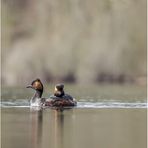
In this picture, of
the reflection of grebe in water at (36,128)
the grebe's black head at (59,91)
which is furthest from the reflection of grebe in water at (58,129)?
the grebe's black head at (59,91)

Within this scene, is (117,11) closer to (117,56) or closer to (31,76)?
(117,56)

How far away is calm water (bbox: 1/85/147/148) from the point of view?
21094mm

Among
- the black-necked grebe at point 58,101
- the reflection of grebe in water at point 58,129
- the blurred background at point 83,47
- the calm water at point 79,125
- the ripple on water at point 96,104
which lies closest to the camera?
the reflection of grebe in water at point 58,129

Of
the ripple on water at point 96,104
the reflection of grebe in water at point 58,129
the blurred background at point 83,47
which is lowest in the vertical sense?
the reflection of grebe in water at point 58,129

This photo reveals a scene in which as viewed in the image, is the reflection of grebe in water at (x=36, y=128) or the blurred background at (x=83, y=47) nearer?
the reflection of grebe in water at (x=36, y=128)

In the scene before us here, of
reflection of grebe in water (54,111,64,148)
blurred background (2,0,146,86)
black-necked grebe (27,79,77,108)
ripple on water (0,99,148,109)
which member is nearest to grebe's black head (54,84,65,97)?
black-necked grebe (27,79,77,108)

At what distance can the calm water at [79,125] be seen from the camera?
21.1 metres

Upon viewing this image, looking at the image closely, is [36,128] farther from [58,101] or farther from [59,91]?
[59,91]

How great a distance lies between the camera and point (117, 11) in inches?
1868

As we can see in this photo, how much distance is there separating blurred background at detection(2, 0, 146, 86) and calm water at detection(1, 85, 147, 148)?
15049mm

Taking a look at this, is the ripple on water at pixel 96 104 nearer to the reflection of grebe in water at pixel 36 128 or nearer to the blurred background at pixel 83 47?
the reflection of grebe in water at pixel 36 128

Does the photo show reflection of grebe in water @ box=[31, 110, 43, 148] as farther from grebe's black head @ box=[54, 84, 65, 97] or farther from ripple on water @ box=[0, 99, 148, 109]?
ripple on water @ box=[0, 99, 148, 109]

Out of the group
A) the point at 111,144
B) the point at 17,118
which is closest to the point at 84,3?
the point at 17,118

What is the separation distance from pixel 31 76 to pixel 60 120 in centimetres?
2341
